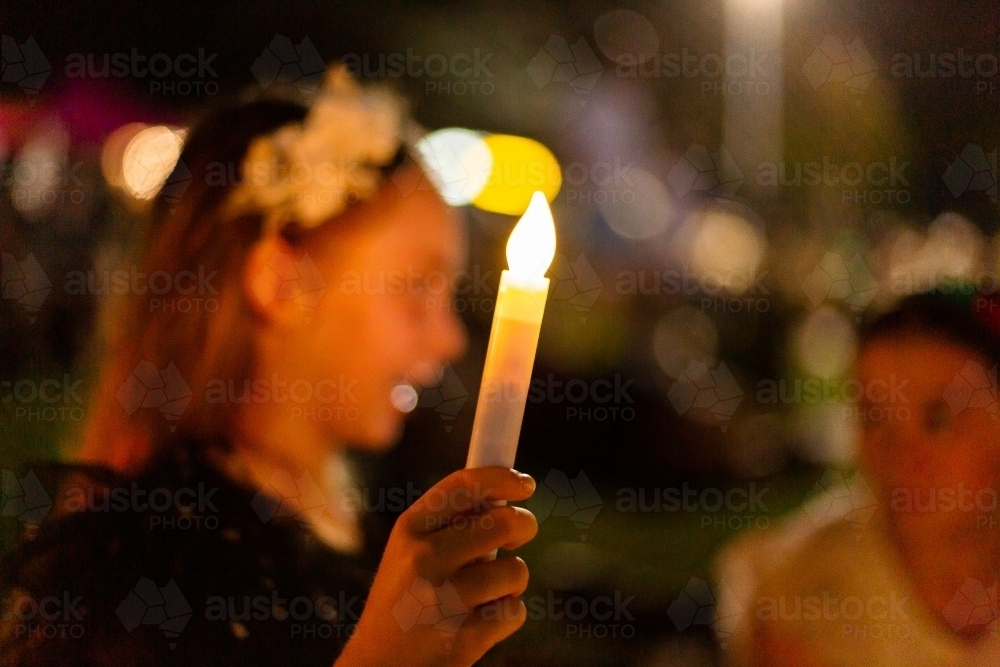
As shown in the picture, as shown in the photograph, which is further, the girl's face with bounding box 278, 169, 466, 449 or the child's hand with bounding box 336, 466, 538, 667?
the girl's face with bounding box 278, 169, 466, 449

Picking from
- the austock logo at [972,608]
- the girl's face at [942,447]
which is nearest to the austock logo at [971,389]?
the girl's face at [942,447]

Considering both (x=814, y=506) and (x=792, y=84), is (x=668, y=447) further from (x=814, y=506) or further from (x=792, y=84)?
(x=792, y=84)

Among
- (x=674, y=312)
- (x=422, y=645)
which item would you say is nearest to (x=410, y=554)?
(x=422, y=645)

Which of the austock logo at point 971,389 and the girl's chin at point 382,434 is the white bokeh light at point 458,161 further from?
the austock logo at point 971,389

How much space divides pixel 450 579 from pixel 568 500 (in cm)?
29

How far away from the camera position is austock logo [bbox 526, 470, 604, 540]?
67 centimetres

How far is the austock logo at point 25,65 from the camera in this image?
654 mm

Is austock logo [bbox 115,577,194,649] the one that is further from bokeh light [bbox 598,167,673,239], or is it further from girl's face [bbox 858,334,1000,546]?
girl's face [bbox 858,334,1000,546]

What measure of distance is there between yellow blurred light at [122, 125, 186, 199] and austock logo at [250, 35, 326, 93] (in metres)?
0.09

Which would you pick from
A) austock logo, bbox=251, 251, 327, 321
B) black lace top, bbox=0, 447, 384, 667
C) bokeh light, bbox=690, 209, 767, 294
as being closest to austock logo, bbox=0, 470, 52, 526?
black lace top, bbox=0, 447, 384, 667

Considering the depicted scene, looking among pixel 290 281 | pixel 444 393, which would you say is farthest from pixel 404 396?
pixel 290 281

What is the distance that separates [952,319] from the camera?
646mm

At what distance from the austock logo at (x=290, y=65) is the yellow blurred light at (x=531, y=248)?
333mm

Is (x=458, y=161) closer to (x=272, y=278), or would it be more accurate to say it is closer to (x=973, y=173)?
(x=272, y=278)
